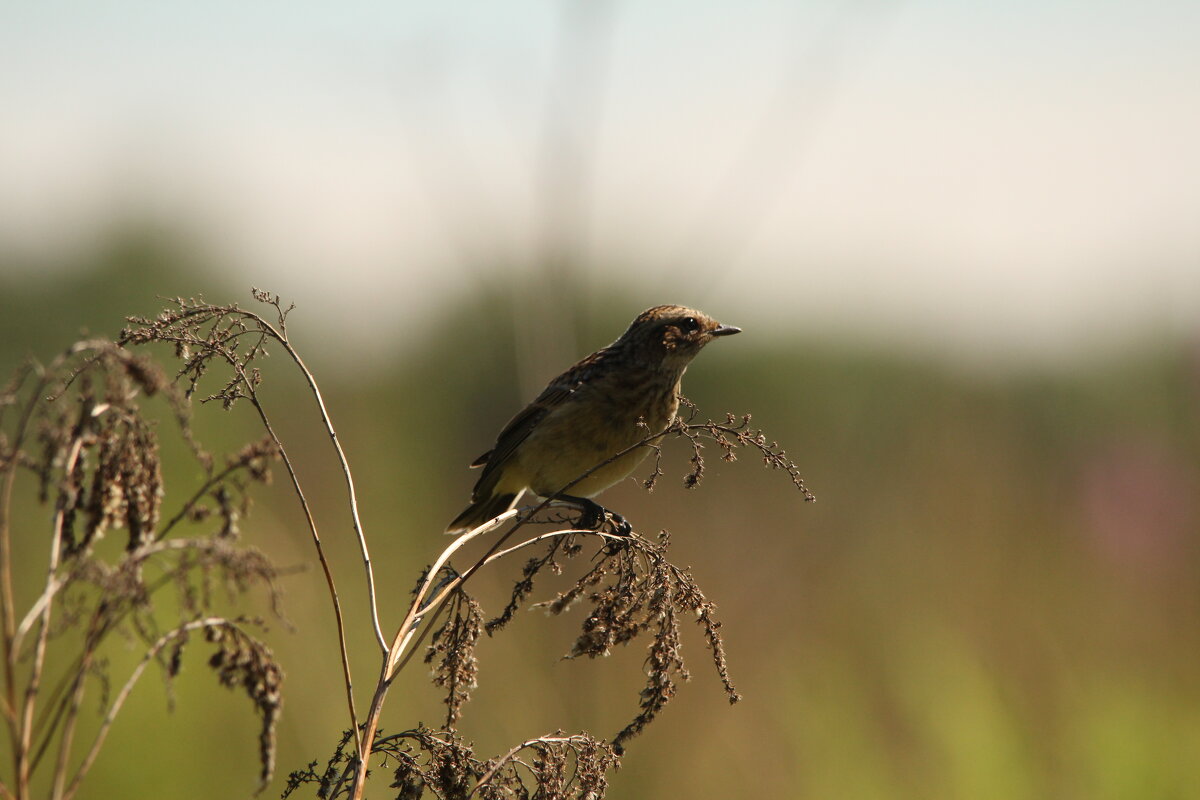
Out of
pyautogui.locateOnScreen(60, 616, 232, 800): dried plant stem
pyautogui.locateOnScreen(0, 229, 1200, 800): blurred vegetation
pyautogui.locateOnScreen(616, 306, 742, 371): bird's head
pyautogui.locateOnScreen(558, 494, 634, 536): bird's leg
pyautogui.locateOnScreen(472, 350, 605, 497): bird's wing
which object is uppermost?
pyautogui.locateOnScreen(60, 616, 232, 800): dried plant stem

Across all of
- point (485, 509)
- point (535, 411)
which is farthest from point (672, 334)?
point (485, 509)

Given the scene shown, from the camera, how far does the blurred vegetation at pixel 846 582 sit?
707 cm

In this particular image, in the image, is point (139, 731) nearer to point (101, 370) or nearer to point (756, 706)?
point (756, 706)

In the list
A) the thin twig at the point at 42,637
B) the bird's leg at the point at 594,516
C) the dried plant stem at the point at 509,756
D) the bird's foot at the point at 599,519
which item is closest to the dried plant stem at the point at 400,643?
the dried plant stem at the point at 509,756

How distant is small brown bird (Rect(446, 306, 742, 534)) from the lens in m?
4.60

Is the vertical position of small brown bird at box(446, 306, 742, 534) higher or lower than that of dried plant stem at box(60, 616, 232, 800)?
lower

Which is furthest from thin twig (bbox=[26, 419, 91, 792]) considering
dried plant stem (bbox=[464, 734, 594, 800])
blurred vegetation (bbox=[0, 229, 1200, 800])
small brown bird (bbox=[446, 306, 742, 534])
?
small brown bird (bbox=[446, 306, 742, 534])

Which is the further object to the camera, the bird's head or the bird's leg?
the bird's head

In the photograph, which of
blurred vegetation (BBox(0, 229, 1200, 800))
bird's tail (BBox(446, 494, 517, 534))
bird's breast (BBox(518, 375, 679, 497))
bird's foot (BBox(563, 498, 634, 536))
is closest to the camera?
bird's foot (BBox(563, 498, 634, 536))

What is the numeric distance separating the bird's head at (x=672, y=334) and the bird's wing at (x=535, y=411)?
0.68 feet

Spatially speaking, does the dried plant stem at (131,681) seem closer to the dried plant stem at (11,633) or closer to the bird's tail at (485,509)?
the dried plant stem at (11,633)

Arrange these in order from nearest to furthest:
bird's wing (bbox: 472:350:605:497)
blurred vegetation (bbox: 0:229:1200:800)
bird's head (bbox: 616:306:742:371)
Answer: bird's head (bbox: 616:306:742:371)
bird's wing (bbox: 472:350:605:497)
blurred vegetation (bbox: 0:229:1200:800)

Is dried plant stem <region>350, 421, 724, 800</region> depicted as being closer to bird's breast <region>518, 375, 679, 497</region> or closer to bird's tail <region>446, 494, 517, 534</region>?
bird's breast <region>518, 375, 679, 497</region>

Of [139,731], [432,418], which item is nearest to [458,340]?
[432,418]
